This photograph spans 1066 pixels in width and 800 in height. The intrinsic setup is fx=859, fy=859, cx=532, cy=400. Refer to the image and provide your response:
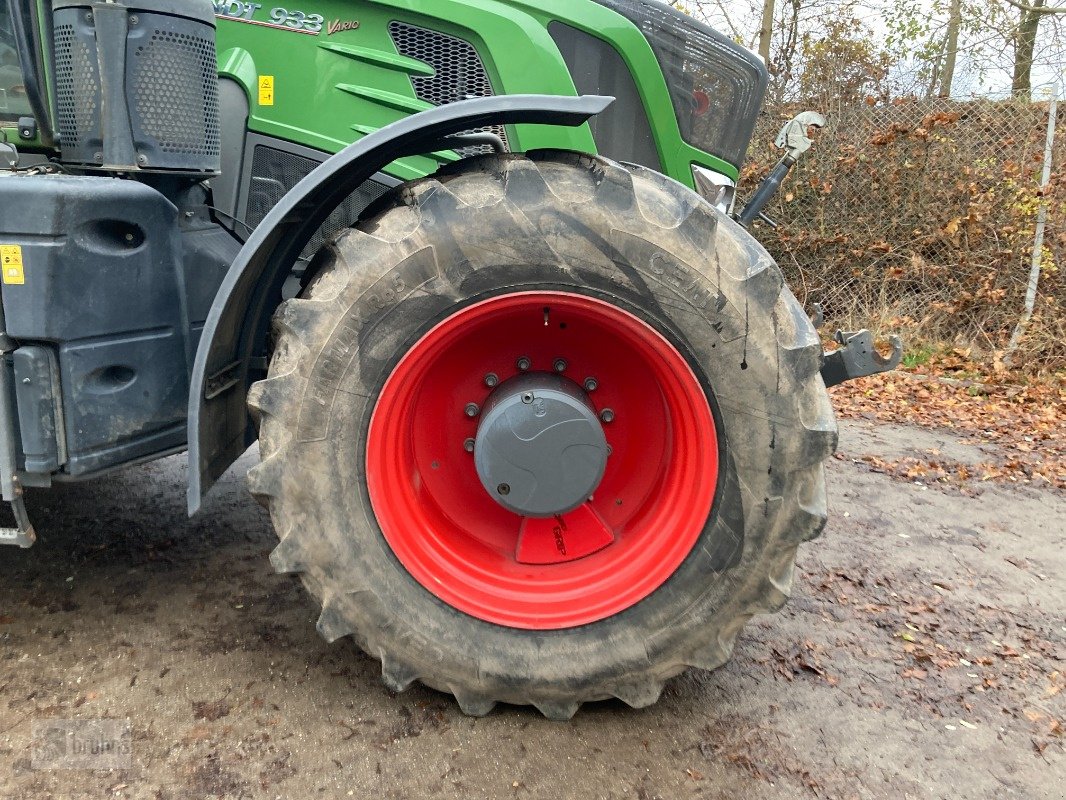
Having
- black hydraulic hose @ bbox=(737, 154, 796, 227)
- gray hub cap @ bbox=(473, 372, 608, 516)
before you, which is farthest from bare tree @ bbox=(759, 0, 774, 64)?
gray hub cap @ bbox=(473, 372, 608, 516)

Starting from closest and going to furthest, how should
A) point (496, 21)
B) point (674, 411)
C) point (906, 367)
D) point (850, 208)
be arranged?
point (674, 411) < point (496, 21) < point (906, 367) < point (850, 208)

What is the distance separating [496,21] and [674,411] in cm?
142

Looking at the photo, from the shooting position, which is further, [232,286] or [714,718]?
[714,718]

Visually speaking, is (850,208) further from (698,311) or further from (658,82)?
(698,311)

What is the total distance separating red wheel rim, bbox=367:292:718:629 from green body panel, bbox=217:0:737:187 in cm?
81

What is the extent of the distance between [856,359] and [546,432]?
1125 mm

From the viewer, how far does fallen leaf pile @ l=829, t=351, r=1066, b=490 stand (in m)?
5.02

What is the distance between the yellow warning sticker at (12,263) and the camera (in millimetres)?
2260

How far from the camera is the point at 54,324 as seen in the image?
2.29 m

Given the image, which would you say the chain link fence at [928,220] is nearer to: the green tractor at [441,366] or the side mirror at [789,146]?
the side mirror at [789,146]

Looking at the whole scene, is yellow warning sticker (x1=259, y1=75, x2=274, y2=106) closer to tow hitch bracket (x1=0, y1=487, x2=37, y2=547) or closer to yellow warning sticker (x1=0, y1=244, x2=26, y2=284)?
yellow warning sticker (x1=0, y1=244, x2=26, y2=284)

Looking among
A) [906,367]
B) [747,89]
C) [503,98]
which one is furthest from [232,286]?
[906,367]

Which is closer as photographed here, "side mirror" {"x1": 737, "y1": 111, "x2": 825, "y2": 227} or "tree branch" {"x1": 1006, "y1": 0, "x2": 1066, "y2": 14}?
"side mirror" {"x1": 737, "y1": 111, "x2": 825, "y2": 227}

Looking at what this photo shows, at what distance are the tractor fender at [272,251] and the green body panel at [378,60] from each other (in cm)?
38
